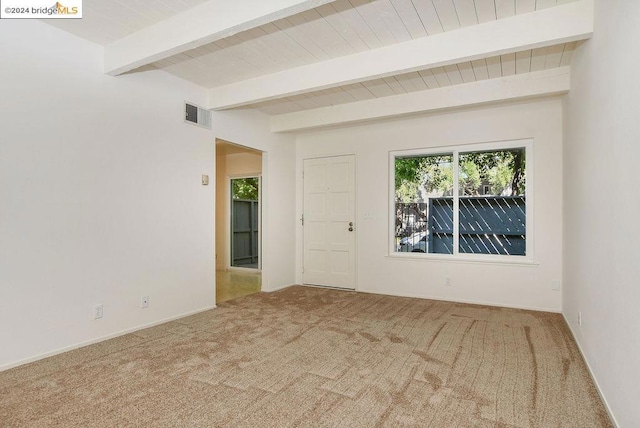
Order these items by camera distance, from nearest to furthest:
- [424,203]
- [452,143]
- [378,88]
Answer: [378,88] < [452,143] < [424,203]

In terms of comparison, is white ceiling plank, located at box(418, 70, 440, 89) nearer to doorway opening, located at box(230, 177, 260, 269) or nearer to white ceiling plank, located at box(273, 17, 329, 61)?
white ceiling plank, located at box(273, 17, 329, 61)

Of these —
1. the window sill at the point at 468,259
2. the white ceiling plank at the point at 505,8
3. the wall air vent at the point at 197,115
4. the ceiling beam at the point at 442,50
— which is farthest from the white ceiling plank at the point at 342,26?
the window sill at the point at 468,259

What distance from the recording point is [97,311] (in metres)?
3.21

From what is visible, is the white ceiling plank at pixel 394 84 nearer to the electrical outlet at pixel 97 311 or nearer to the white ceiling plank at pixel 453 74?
the white ceiling plank at pixel 453 74

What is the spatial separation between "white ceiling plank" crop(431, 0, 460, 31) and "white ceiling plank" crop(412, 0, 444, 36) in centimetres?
3

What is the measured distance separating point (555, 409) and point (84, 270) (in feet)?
12.1

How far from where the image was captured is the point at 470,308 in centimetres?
441

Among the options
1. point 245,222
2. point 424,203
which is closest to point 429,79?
point 424,203

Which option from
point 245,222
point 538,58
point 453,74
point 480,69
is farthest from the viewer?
point 245,222

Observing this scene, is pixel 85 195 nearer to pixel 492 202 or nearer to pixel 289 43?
pixel 289 43

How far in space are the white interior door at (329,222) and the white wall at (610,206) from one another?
118 inches

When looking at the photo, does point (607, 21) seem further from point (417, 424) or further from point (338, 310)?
point (338, 310)

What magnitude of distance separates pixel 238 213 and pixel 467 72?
554 centimetres

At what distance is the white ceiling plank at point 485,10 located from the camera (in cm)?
262
